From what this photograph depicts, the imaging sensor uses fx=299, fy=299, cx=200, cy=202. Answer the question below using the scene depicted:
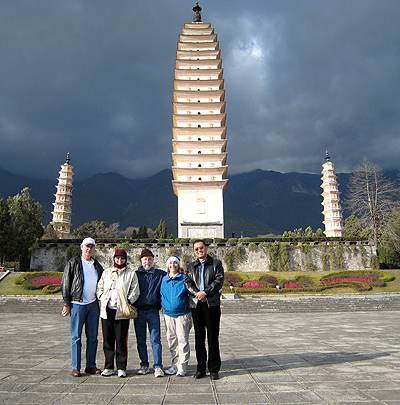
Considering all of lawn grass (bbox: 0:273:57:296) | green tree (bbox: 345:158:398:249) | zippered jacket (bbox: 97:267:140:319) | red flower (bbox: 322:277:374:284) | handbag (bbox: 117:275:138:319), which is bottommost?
lawn grass (bbox: 0:273:57:296)

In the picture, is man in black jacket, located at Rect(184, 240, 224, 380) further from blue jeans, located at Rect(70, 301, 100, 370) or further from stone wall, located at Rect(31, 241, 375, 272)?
stone wall, located at Rect(31, 241, 375, 272)

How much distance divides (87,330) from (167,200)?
148m

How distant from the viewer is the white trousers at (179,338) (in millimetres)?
3648

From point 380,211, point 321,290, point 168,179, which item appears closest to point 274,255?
point 321,290

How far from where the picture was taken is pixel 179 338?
3717mm

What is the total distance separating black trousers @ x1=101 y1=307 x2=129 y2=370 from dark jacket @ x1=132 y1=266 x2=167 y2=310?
11.7 inches

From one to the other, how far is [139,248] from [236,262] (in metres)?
7.69

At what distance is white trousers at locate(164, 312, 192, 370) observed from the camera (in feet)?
12.0

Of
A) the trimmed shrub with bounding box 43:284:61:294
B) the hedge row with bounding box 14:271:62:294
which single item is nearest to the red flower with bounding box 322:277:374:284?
the trimmed shrub with bounding box 43:284:61:294

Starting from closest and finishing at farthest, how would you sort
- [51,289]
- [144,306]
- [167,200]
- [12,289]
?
1. [144,306]
2. [51,289]
3. [12,289]
4. [167,200]

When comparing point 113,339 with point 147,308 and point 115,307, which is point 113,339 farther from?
point 147,308

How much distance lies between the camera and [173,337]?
382 centimetres

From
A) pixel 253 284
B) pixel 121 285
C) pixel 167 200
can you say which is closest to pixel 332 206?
pixel 253 284

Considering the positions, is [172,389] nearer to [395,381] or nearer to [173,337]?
[173,337]
